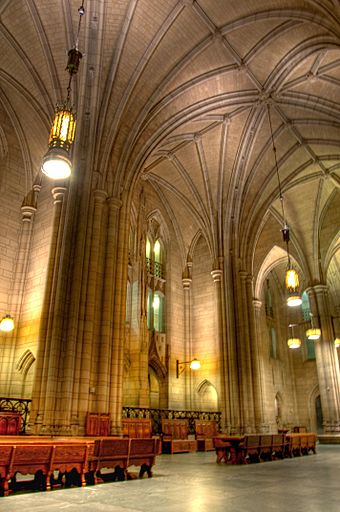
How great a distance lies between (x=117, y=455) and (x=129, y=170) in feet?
36.4

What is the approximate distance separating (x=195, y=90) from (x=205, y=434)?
15.1 m

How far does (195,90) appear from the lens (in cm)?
1791

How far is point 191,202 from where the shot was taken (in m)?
23.8

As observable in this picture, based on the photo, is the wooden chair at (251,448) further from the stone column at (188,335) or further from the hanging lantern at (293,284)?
the stone column at (188,335)

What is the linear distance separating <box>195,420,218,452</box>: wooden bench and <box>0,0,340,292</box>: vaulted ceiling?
28.6ft

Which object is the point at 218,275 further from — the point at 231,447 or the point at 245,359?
the point at 231,447

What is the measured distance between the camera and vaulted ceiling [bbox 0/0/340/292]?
47.9ft

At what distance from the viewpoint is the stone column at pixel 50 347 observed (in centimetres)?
1159

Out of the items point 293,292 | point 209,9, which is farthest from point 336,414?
point 209,9

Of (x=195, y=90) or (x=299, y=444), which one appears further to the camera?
(x=195, y=90)

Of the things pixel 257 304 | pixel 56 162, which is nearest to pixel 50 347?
pixel 56 162

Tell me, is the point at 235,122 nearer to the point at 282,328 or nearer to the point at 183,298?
the point at 183,298

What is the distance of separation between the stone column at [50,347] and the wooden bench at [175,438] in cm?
586

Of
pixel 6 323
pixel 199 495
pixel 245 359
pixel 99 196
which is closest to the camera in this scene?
pixel 199 495
